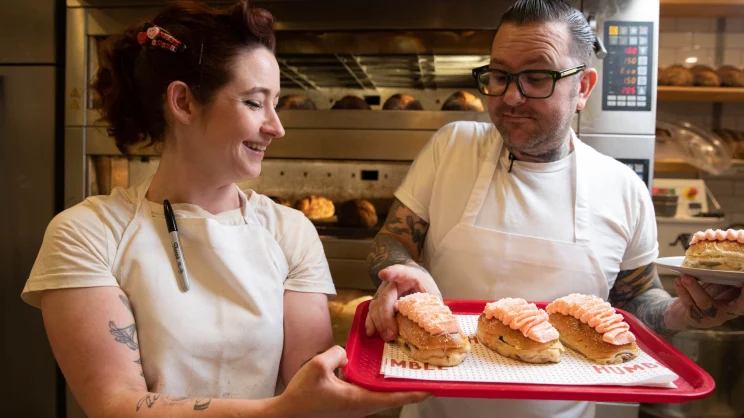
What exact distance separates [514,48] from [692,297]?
0.80 meters

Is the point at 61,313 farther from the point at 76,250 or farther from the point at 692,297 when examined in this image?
the point at 692,297

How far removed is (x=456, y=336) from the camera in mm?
1285

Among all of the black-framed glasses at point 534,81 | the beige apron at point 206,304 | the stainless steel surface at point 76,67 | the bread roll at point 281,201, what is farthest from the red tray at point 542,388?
the stainless steel surface at point 76,67

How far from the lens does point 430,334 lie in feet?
4.11

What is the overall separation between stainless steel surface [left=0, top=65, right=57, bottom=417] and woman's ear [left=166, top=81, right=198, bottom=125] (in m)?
1.51

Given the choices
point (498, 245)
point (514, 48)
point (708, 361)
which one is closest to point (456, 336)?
point (498, 245)

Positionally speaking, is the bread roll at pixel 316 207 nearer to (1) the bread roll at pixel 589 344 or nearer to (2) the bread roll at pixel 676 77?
(1) the bread roll at pixel 589 344

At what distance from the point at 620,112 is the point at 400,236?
3.67 ft

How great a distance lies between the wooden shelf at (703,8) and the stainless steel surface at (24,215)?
3.18 metres

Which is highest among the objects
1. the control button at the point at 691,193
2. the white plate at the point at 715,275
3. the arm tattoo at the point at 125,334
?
the control button at the point at 691,193

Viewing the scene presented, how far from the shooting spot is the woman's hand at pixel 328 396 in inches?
40.5

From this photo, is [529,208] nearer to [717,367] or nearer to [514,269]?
[514,269]

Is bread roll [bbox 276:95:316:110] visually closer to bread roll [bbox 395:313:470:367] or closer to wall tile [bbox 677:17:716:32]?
bread roll [bbox 395:313:470:367]

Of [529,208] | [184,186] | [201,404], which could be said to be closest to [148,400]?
[201,404]
